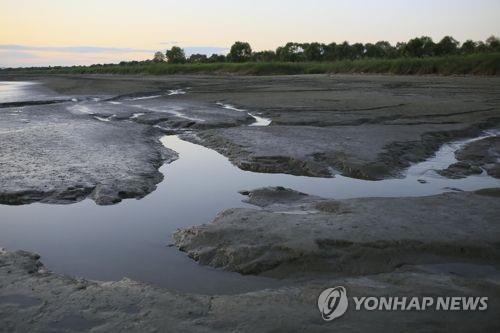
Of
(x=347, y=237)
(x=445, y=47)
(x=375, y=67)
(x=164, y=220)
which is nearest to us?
(x=347, y=237)

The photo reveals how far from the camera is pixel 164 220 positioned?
422 cm

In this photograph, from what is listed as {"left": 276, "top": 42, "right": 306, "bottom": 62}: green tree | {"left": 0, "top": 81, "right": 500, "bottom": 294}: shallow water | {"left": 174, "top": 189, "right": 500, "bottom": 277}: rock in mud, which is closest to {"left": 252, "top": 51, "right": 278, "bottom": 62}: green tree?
{"left": 276, "top": 42, "right": 306, "bottom": 62}: green tree

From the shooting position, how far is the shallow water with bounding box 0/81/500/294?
10.2 feet

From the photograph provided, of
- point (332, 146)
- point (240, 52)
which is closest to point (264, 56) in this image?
point (240, 52)

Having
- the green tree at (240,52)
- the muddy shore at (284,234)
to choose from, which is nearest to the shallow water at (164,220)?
the muddy shore at (284,234)

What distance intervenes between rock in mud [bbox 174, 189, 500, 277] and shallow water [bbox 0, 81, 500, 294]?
0.19 meters

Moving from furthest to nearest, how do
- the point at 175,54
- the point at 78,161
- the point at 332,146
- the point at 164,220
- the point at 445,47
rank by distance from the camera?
the point at 175,54 < the point at 445,47 < the point at 332,146 < the point at 78,161 < the point at 164,220

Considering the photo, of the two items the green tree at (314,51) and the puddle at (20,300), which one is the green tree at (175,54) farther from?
the puddle at (20,300)

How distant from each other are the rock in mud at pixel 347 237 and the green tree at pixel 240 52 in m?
71.9

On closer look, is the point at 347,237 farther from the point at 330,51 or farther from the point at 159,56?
the point at 159,56

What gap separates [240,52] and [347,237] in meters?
73.3

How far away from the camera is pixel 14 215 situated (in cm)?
433

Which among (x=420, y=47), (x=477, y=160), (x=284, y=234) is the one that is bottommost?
(x=284, y=234)

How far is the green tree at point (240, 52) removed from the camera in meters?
74.1
